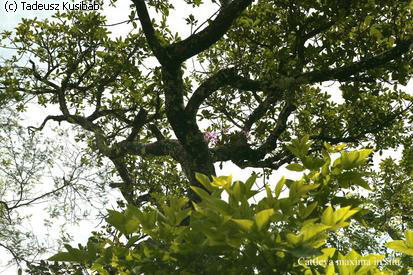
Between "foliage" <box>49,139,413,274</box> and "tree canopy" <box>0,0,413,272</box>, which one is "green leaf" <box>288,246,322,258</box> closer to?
"foliage" <box>49,139,413,274</box>

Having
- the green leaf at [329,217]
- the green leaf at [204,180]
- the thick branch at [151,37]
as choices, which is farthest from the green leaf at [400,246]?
the thick branch at [151,37]

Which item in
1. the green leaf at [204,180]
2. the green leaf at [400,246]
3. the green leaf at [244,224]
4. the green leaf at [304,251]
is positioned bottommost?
the green leaf at [304,251]

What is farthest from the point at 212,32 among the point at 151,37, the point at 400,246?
the point at 400,246

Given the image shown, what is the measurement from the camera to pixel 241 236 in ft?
6.07

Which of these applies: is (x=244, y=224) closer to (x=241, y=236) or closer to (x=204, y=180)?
(x=241, y=236)

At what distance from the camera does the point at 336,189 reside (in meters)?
2.44

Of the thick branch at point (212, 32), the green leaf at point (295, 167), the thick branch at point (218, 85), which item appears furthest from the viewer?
the thick branch at point (218, 85)

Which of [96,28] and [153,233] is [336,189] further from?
[96,28]

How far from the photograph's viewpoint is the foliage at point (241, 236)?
184 cm

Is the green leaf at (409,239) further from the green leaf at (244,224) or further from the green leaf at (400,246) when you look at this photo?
the green leaf at (244,224)

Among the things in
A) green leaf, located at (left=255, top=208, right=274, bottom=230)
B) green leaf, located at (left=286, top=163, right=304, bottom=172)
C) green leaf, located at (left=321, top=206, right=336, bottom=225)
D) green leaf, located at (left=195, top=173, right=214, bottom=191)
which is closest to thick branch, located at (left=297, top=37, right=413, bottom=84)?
green leaf, located at (left=286, top=163, right=304, bottom=172)

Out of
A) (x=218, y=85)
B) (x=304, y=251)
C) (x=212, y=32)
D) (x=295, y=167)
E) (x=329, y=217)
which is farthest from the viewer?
(x=218, y=85)

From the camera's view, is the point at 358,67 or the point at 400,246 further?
the point at 358,67

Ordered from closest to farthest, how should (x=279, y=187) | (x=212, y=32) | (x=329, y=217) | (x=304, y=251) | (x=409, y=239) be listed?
(x=304, y=251), (x=329, y=217), (x=279, y=187), (x=409, y=239), (x=212, y=32)
